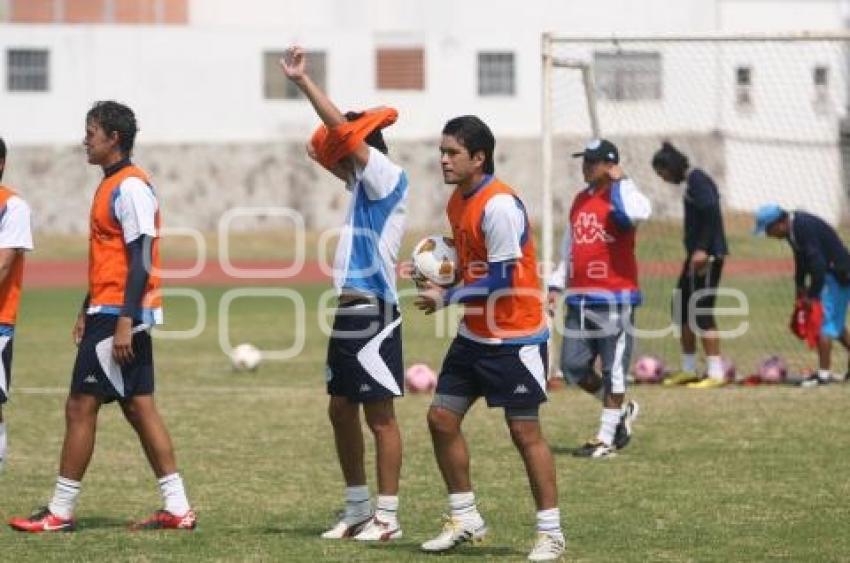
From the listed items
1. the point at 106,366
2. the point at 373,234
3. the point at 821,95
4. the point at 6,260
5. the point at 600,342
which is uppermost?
the point at 821,95

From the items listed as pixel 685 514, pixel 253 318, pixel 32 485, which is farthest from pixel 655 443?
pixel 253 318

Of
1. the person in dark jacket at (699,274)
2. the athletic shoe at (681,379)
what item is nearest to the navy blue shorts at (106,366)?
the person in dark jacket at (699,274)

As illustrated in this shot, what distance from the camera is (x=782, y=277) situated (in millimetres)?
30062

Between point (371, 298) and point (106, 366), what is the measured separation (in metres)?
1.40

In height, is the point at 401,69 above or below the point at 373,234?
above

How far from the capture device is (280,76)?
43.0 meters

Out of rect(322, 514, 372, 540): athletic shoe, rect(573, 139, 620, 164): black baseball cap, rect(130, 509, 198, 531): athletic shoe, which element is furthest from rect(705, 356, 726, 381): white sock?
rect(130, 509, 198, 531): athletic shoe

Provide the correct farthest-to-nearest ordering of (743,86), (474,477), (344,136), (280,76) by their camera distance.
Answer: (280,76) → (743,86) → (474,477) → (344,136)

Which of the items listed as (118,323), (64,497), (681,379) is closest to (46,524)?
(64,497)

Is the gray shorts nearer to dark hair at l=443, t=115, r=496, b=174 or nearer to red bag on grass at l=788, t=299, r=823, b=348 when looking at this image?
red bag on grass at l=788, t=299, r=823, b=348

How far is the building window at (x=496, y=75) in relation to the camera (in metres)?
44.5

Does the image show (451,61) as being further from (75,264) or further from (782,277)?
(782,277)

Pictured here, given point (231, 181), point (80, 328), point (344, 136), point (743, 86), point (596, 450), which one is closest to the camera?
point (344, 136)

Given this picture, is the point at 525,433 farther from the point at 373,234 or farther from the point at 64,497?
the point at 64,497
